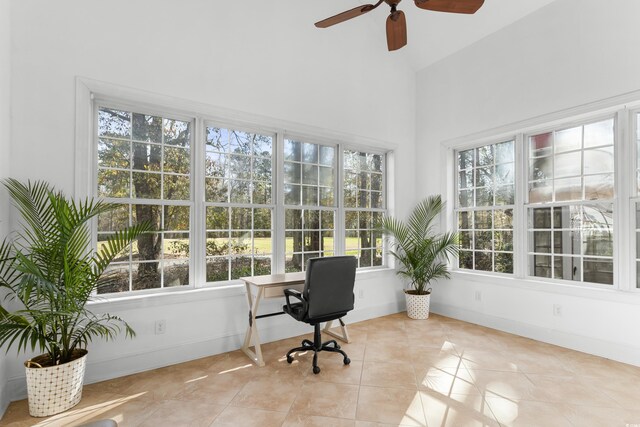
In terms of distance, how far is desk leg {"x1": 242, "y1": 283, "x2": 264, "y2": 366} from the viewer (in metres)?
3.07

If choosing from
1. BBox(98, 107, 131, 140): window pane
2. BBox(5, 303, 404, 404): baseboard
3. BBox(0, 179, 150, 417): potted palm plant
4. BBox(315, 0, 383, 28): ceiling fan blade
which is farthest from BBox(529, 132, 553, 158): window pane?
BBox(98, 107, 131, 140): window pane

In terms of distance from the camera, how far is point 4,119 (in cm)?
234

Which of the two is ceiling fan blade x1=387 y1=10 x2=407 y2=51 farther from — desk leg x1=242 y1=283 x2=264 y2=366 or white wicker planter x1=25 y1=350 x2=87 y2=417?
white wicker planter x1=25 y1=350 x2=87 y2=417

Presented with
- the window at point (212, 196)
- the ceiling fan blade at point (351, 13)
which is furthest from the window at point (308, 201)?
the ceiling fan blade at point (351, 13)

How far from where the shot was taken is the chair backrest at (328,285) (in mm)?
2836

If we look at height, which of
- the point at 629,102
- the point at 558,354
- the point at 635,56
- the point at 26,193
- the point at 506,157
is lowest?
the point at 558,354

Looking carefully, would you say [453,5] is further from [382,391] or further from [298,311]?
[382,391]

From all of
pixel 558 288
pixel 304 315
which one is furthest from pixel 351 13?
pixel 558 288

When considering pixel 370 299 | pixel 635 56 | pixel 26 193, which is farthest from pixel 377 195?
pixel 26 193

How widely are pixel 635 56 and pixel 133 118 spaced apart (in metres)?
4.89

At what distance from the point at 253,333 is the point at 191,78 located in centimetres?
263

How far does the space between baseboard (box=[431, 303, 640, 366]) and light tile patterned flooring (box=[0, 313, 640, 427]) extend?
0.11 m

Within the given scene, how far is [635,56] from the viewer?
10.1 feet

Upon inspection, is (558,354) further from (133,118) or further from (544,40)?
(133,118)
